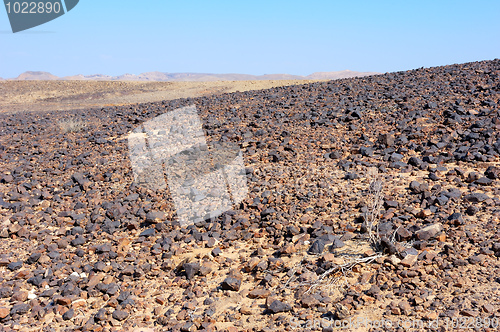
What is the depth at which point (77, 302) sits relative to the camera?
361cm

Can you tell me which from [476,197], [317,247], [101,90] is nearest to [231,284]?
[317,247]

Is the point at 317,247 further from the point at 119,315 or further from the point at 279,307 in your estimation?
the point at 119,315

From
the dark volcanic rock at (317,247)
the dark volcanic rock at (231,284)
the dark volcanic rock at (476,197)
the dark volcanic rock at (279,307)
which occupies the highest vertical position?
the dark volcanic rock at (476,197)

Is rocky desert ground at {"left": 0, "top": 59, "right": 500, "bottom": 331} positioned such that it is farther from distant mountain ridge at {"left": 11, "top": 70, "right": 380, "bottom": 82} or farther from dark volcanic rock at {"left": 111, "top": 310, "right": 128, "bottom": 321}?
distant mountain ridge at {"left": 11, "top": 70, "right": 380, "bottom": 82}

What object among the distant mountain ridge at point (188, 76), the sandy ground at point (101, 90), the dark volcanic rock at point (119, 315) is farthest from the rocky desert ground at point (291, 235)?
the distant mountain ridge at point (188, 76)

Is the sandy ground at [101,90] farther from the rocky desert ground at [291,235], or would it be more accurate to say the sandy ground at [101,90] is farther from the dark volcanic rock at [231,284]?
the dark volcanic rock at [231,284]

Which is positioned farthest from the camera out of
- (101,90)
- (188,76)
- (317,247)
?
(188,76)

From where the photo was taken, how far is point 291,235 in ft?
13.9

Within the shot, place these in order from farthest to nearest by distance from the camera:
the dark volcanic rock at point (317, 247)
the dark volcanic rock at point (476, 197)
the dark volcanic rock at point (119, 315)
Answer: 1. the dark volcanic rock at point (476, 197)
2. the dark volcanic rock at point (317, 247)
3. the dark volcanic rock at point (119, 315)

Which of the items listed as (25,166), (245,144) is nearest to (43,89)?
(25,166)

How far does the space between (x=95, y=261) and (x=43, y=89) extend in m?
33.5

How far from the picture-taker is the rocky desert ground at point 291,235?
10.3 ft

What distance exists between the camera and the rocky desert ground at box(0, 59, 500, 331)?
3.13 meters

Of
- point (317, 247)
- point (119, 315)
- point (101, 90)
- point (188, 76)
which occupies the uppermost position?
point (317, 247)
